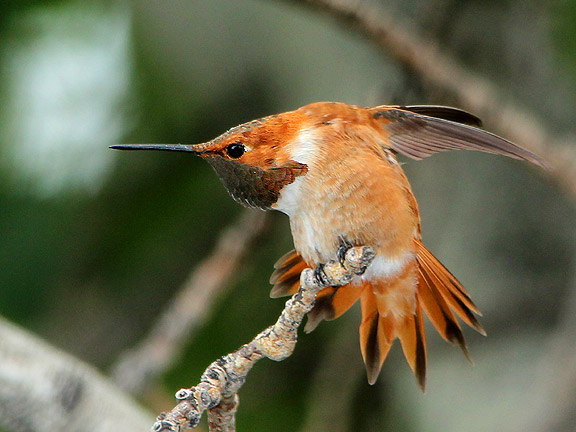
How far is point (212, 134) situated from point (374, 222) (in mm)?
1616

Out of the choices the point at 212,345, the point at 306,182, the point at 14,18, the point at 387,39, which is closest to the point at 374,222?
the point at 306,182

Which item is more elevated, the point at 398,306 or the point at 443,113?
the point at 443,113

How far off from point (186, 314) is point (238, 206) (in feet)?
2.34

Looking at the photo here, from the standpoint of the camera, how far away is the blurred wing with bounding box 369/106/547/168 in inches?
52.0

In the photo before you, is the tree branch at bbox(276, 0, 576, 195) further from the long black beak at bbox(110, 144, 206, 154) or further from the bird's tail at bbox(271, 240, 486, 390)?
the long black beak at bbox(110, 144, 206, 154)

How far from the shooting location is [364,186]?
138 cm

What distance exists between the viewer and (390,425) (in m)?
Result: 2.83

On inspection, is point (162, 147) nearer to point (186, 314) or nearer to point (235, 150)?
point (235, 150)

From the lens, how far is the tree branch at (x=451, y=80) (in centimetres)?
224

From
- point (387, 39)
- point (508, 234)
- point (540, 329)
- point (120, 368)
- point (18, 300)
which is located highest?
point (387, 39)

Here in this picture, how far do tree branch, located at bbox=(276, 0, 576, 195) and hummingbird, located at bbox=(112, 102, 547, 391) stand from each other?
0.88 m

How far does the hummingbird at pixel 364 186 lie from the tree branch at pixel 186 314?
80 cm

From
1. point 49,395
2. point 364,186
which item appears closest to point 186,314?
point 49,395

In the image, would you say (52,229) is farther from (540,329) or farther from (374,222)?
(540,329)
